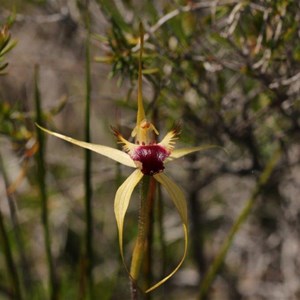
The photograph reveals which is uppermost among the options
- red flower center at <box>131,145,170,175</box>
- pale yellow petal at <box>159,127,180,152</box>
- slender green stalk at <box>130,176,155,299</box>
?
pale yellow petal at <box>159,127,180,152</box>

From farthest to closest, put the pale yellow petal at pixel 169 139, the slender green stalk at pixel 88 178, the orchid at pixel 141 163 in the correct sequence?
1. the slender green stalk at pixel 88 178
2. the pale yellow petal at pixel 169 139
3. the orchid at pixel 141 163

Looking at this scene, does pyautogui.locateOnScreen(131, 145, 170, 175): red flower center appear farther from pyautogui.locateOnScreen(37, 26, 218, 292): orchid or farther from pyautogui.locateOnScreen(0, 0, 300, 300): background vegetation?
pyautogui.locateOnScreen(0, 0, 300, 300): background vegetation

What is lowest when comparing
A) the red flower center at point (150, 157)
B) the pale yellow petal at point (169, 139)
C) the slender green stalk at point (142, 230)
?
the slender green stalk at point (142, 230)

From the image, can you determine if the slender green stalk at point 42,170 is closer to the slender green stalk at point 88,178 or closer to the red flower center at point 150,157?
the slender green stalk at point 88,178

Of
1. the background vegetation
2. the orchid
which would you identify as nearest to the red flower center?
the orchid

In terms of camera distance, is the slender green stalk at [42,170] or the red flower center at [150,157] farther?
the slender green stalk at [42,170]

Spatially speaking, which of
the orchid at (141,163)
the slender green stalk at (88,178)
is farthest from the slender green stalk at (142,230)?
the slender green stalk at (88,178)
